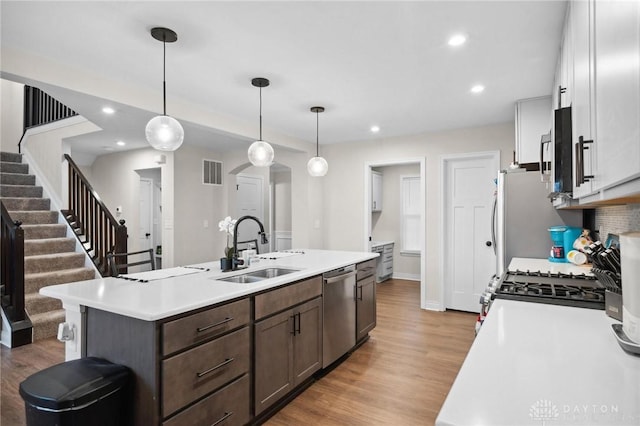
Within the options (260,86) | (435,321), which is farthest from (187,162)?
(435,321)

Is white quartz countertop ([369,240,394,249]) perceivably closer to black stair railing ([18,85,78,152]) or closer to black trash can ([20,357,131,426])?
black trash can ([20,357,131,426])

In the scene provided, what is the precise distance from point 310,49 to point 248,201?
5137 millimetres

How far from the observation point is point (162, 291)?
6.57 ft

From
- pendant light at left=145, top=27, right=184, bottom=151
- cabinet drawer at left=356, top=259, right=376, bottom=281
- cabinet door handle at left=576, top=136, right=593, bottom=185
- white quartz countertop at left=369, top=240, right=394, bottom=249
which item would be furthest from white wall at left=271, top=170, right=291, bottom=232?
cabinet door handle at left=576, top=136, right=593, bottom=185

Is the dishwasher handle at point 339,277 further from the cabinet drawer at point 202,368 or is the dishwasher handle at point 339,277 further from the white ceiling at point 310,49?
the white ceiling at point 310,49

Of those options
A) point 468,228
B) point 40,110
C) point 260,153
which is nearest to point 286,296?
point 260,153

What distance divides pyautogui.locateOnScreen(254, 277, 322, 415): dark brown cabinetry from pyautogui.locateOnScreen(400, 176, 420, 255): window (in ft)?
15.2

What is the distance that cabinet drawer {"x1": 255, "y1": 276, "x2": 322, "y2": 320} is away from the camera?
7.25 feet

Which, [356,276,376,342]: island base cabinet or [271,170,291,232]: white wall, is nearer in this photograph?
[356,276,376,342]: island base cabinet

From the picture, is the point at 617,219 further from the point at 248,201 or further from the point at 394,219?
the point at 248,201

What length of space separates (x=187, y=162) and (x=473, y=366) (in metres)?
5.65

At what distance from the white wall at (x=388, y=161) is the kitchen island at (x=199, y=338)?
9.20ft

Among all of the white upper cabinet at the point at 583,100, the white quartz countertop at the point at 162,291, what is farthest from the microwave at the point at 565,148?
the white quartz countertop at the point at 162,291

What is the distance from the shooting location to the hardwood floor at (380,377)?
2.35 meters
